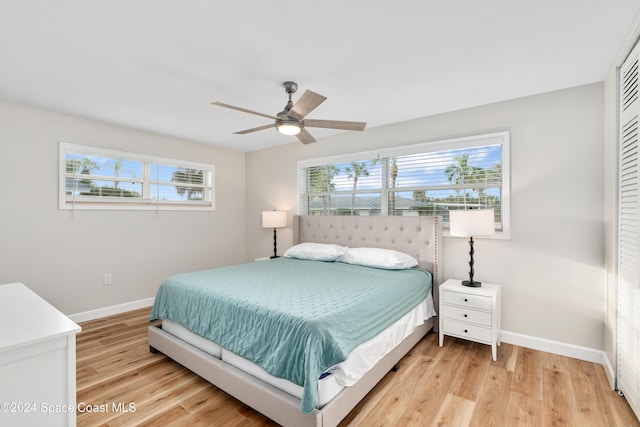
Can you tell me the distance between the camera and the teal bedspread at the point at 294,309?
1695 mm

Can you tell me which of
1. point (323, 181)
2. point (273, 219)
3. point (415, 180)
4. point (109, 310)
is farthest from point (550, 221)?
point (109, 310)

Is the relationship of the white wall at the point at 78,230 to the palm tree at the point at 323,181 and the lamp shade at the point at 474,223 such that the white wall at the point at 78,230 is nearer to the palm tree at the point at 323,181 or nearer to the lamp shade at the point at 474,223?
the palm tree at the point at 323,181

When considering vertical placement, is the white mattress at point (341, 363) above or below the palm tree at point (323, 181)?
below

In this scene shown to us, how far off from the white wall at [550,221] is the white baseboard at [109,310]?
3.90 m

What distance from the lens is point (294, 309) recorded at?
192cm

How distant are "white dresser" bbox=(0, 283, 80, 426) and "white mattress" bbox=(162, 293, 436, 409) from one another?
0.97 m

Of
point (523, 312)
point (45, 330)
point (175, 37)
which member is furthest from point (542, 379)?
point (175, 37)

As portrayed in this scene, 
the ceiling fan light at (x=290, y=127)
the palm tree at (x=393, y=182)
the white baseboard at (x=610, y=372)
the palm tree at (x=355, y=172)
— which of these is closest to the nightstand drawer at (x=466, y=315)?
the white baseboard at (x=610, y=372)

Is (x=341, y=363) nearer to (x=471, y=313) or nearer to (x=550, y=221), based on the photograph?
(x=471, y=313)

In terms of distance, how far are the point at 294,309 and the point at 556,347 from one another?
256cm

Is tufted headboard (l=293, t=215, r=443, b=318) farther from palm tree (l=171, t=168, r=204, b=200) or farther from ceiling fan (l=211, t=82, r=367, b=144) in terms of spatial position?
palm tree (l=171, t=168, r=204, b=200)

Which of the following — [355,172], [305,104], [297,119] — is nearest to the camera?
[305,104]

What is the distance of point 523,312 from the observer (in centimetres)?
297

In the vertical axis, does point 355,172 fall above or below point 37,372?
above
